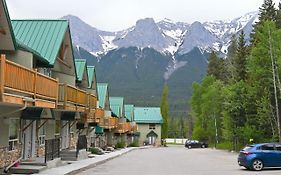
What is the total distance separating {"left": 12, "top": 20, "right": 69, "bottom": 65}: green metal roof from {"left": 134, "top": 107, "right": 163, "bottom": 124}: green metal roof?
82249mm

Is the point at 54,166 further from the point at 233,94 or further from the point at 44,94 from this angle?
the point at 233,94

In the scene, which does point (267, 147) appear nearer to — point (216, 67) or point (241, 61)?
point (241, 61)

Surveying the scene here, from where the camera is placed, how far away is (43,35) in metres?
29.8

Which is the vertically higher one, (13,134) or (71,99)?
(71,99)

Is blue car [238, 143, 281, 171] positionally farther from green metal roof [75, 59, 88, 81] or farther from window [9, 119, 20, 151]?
green metal roof [75, 59, 88, 81]

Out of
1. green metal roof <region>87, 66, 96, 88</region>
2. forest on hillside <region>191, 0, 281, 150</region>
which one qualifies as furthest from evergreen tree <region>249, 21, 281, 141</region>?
green metal roof <region>87, 66, 96, 88</region>

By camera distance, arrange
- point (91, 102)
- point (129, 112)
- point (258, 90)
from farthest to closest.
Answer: point (129, 112)
point (258, 90)
point (91, 102)

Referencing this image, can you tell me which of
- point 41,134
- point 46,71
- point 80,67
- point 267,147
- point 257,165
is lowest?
point 257,165

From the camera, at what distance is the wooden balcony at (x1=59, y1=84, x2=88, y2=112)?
27453 mm

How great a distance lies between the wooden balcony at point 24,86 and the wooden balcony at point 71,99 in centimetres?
379

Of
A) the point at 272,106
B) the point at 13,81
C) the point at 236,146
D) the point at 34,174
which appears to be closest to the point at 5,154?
the point at 34,174

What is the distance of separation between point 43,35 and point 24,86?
1209 centimetres

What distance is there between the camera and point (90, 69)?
47875 millimetres

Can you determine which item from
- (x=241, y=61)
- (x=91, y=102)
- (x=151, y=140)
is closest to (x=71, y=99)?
(x=91, y=102)
